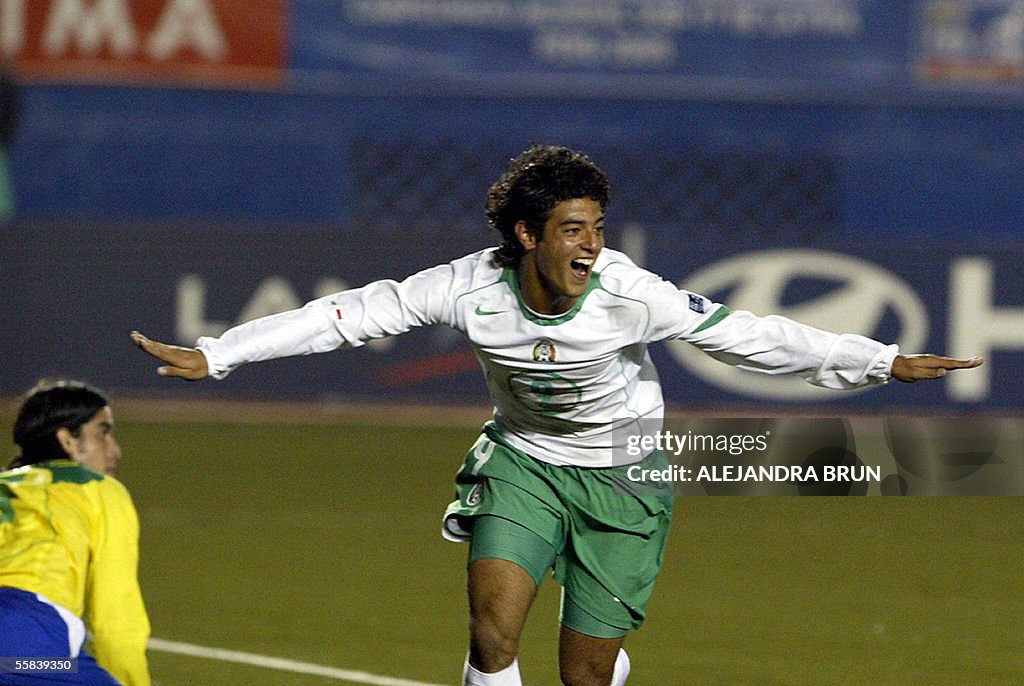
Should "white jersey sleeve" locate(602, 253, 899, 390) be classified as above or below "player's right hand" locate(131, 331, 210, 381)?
below

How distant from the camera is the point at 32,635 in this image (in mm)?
4355

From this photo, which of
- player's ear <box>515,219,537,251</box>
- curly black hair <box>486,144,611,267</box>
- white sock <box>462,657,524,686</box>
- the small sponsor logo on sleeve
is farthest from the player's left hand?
white sock <box>462,657,524,686</box>

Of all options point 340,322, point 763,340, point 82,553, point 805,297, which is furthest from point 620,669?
point 805,297

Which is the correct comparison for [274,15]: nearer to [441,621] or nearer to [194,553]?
[194,553]

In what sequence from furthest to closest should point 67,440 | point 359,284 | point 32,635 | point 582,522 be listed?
point 359,284 → point 582,522 → point 67,440 → point 32,635

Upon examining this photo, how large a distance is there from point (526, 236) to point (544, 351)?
1.10 feet

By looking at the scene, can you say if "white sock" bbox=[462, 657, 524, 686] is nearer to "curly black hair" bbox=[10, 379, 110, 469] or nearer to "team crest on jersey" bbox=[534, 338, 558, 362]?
"team crest on jersey" bbox=[534, 338, 558, 362]

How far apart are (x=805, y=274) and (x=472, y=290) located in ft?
28.2

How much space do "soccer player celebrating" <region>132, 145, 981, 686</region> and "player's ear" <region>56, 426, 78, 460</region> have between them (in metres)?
0.44

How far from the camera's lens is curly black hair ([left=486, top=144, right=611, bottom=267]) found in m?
5.17

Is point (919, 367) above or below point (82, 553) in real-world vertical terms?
above

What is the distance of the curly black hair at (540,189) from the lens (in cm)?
517

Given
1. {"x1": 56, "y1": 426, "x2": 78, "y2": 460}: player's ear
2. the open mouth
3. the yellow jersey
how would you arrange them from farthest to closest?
the open mouth, {"x1": 56, "y1": 426, "x2": 78, "y2": 460}: player's ear, the yellow jersey

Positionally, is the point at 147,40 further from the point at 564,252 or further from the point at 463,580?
the point at 564,252
